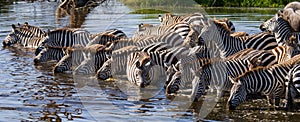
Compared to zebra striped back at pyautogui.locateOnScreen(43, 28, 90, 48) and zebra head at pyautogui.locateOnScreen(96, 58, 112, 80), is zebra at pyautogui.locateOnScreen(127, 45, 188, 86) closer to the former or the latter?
zebra head at pyautogui.locateOnScreen(96, 58, 112, 80)

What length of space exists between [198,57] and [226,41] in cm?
96

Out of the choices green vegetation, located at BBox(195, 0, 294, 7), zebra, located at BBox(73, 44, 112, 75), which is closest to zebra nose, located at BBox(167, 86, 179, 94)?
zebra, located at BBox(73, 44, 112, 75)

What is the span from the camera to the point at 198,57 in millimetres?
11812

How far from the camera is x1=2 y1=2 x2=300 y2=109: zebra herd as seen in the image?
9.23m

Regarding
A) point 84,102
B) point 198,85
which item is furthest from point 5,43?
point 198,85

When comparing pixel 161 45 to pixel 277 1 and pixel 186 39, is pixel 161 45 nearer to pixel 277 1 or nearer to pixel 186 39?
pixel 186 39

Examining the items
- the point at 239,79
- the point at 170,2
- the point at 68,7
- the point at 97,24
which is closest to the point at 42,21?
the point at 97,24

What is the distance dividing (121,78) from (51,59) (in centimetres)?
304

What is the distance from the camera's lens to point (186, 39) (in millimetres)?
12828

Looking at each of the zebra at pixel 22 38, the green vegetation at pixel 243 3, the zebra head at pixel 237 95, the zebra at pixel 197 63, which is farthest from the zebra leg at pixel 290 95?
the green vegetation at pixel 243 3

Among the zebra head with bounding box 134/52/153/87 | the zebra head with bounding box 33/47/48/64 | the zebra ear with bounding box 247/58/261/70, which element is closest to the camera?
the zebra ear with bounding box 247/58/261/70

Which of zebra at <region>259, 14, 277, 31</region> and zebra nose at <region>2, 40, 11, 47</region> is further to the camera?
zebra nose at <region>2, 40, 11, 47</region>

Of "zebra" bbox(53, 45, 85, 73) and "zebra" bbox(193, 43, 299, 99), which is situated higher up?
"zebra" bbox(193, 43, 299, 99)

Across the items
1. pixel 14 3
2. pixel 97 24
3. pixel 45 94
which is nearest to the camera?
pixel 45 94
